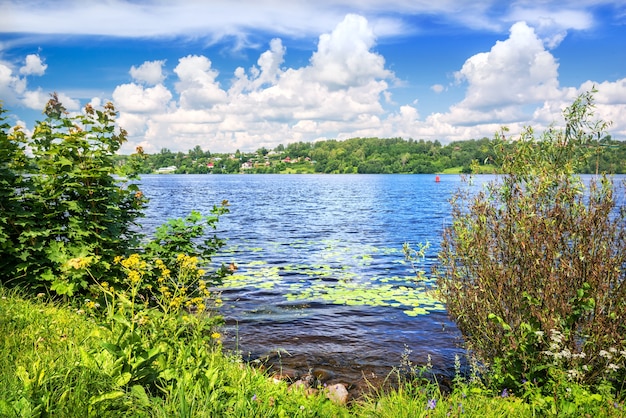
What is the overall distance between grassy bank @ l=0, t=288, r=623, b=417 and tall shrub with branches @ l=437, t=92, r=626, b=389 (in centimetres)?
65

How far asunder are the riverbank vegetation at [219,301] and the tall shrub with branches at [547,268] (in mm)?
24

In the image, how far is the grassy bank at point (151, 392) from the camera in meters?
4.23

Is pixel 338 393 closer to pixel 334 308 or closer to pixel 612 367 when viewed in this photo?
pixel 612 367

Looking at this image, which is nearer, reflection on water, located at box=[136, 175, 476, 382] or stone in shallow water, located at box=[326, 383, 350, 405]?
stone in shallow water, located at box=[326, 383, 350, 405]

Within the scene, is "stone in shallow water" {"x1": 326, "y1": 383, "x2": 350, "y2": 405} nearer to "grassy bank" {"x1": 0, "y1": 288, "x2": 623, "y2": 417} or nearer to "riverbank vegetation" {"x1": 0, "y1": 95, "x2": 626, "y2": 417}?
"riverbank vegetation" {"x1": 0, "y1": 95, "x2": 626, "y2": 417}

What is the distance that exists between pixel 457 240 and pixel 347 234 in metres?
23.4

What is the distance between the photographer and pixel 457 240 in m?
7.84

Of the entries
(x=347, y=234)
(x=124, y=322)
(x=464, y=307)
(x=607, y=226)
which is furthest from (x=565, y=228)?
(x=347, y=234)

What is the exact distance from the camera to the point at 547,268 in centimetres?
645

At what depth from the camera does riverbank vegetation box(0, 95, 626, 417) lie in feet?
15.4

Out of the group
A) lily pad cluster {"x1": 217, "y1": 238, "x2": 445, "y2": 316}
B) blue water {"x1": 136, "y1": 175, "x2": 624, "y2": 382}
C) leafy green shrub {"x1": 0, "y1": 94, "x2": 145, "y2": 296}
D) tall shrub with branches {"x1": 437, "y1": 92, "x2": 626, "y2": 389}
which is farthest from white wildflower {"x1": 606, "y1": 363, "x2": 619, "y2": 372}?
leafy green shrub {"x1": 0, "y1": 94, "x2": 145, "y2": 296}

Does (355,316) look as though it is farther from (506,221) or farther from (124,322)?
(124,322)

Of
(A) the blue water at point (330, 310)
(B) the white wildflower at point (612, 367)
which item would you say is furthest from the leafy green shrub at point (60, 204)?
(B) the white wildflower at point (612, 367)

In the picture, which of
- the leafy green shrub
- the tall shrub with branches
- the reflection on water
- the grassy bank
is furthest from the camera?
the reflection on water
